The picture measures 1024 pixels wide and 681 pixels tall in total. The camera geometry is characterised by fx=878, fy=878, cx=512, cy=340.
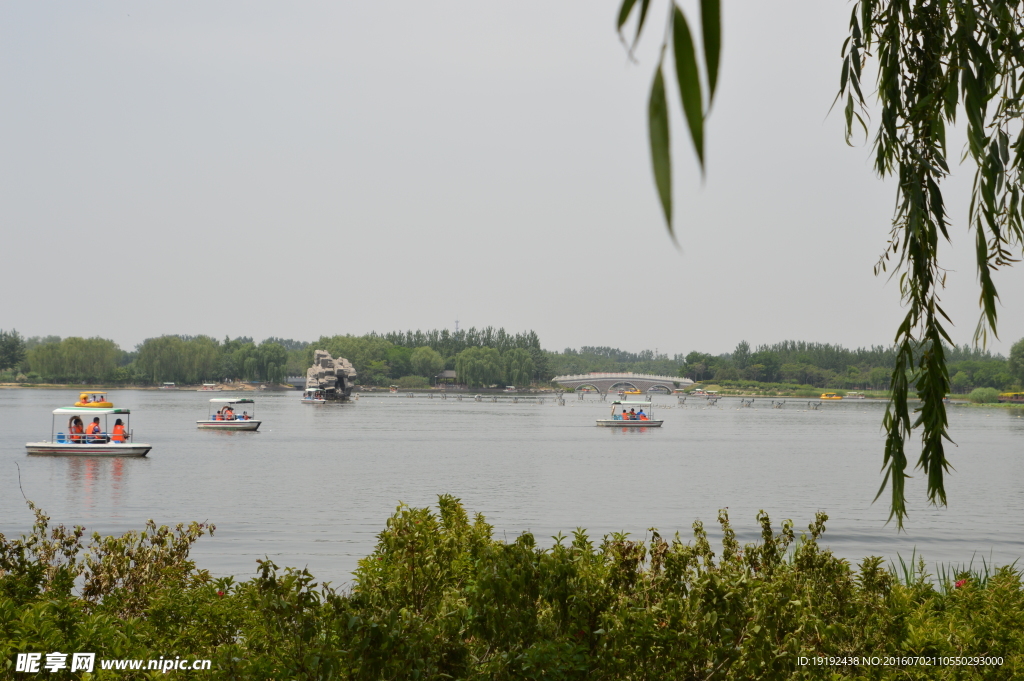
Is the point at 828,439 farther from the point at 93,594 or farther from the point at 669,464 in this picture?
the point at 93,594

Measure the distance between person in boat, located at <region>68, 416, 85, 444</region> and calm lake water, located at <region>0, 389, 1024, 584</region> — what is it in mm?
1232

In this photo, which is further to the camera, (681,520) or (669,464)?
(669,464)

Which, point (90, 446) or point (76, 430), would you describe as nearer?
point (90, 446)

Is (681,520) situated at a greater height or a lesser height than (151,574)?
lesser

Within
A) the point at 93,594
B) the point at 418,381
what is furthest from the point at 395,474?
the point at 418,381

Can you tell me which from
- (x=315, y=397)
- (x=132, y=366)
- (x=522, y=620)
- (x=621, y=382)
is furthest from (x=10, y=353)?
(x=522, y=620)

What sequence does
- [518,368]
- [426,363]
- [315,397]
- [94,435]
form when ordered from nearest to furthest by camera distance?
1. [94,435]
2. [315,397]
3. [518,368]
4. [426,363]

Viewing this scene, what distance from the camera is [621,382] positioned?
547ft

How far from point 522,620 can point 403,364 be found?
181343mm

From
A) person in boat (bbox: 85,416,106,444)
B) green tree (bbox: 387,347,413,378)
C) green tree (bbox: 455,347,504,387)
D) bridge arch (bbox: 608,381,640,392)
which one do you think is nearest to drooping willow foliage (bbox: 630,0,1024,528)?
person in boat (bbox: 85,416,106,444)

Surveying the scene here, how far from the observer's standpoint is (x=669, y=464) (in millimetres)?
46188

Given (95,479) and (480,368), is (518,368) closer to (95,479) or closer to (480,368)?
(480,368)

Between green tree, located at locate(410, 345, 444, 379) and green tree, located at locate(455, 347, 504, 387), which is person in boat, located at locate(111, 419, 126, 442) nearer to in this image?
green tree, located at locate(455, 347, 504, 387)

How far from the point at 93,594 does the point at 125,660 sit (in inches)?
111
